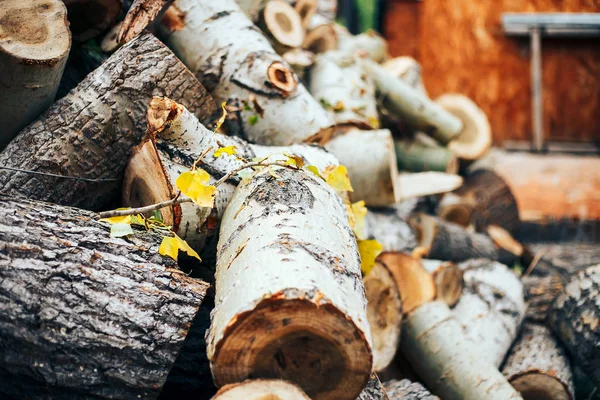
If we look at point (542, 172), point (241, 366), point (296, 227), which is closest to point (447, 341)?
point (296, 227)

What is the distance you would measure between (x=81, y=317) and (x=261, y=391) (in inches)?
25.2

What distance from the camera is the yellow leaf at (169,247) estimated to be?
6.28 feet

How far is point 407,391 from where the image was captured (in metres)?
2.27

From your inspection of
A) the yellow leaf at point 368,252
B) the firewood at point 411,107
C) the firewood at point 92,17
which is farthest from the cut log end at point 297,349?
the firewood at point 411,107

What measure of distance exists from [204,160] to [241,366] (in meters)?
0.93

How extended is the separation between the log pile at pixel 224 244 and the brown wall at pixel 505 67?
3.28m

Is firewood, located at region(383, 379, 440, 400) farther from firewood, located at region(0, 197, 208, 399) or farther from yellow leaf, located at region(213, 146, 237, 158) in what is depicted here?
yellow leaf, located at region(213, 146, 237, 158)

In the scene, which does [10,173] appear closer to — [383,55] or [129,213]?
[129,213]

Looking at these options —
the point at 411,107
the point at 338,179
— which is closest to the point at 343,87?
the point at 411,107

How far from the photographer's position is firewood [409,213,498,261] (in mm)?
3590

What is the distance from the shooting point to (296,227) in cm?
177

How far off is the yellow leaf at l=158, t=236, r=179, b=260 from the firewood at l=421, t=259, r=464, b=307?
1466mm

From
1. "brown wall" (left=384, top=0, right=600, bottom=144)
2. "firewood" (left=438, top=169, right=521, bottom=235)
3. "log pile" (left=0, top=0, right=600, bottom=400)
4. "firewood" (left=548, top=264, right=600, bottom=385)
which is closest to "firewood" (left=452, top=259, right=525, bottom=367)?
"log pile" (left=0, top=0, right=600, bottom=400)

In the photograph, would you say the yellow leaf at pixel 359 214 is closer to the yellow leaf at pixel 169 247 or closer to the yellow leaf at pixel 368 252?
the yellow leaf at pixel 368 252
